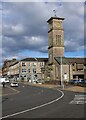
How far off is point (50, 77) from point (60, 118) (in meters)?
104

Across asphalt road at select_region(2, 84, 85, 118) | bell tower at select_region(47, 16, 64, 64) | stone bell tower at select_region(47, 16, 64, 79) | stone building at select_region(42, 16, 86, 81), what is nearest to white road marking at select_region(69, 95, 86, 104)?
asphalt road at select_region(2, 84, 85, 118)

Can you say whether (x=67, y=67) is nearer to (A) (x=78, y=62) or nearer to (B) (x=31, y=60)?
(A) (x=78, y=62)

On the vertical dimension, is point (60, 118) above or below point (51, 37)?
below

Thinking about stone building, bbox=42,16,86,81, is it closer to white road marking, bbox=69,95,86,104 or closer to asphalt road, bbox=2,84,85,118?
white road marking, bbox=69,95,86,104

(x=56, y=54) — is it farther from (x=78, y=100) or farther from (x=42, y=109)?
(x=42, y=109)

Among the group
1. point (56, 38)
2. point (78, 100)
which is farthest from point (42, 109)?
point (56, 38)

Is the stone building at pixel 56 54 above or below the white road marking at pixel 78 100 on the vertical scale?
above

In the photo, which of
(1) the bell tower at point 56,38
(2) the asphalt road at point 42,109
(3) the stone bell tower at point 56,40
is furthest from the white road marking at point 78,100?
(1) the bell tower at point 56,38

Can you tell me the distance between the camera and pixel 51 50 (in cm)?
11806

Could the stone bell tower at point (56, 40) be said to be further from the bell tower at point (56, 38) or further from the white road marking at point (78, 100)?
the white road marking at point (78, 100)

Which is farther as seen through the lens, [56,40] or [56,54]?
[56,40]

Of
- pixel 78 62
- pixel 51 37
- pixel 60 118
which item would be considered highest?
pixel 51 37

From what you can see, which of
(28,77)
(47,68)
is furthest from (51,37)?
(28,77)

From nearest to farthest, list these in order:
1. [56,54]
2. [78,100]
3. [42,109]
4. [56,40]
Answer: [42,109] < [78,100] < [56,54] < [56,40]
